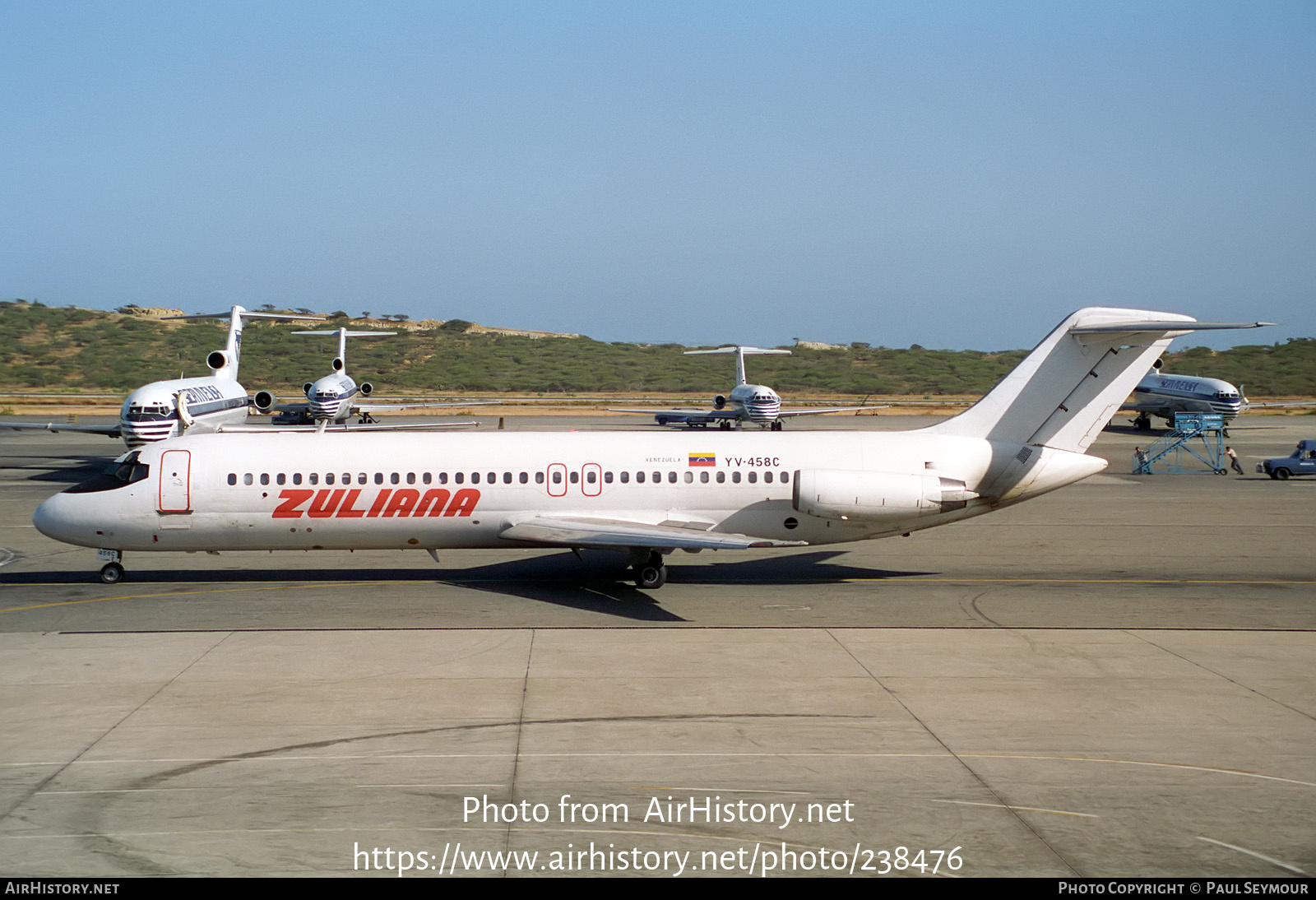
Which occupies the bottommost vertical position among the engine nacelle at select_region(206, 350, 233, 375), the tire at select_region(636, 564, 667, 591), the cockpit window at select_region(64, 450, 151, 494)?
the tire at select_region(636, 564, 667, 591)

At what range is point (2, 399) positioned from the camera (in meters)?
87.1

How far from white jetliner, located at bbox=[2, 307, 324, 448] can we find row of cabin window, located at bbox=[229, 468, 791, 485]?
16.8 meters

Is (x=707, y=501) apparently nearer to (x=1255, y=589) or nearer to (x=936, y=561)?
(x=936, y=561)

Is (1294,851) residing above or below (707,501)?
below

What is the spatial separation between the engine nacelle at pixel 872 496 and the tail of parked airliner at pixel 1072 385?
178 cm

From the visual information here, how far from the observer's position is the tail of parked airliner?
2166 centimetres

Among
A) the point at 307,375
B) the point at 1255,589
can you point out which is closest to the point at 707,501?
the point at 1255,589

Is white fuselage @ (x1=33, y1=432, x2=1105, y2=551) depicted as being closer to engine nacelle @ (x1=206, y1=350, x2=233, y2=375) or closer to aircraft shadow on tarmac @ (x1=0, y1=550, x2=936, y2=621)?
aircraft shadow on tarmac @ (x1=0, y1=550, x2=936, y2=621)

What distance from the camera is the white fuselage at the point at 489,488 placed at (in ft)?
69.8

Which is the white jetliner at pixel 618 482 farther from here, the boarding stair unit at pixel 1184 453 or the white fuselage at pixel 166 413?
the boarding stair unit at pixel 1184 453

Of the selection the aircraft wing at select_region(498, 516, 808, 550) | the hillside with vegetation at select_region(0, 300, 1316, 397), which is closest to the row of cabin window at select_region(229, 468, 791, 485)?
the aircraft wing at select_region(498, 516, 808, 550)

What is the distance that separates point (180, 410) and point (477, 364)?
10062 cm

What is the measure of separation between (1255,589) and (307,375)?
362ft

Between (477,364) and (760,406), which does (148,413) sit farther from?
(477,364)
